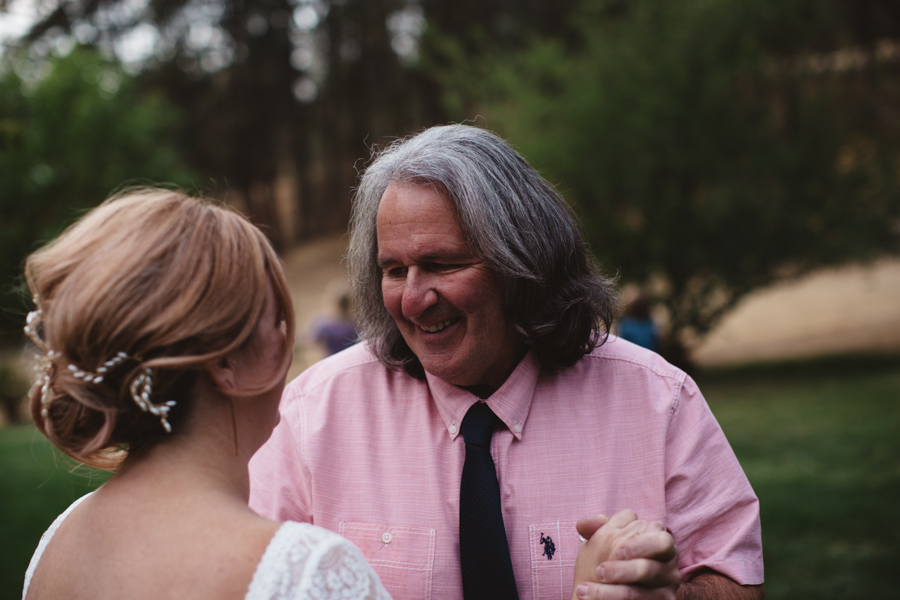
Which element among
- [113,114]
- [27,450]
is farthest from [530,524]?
[113,114]

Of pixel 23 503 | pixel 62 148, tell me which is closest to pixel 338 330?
pixel 23 503

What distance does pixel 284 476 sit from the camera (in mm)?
2082

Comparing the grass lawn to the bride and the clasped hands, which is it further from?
the clasped hands

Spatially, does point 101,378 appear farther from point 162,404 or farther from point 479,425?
point 479,425

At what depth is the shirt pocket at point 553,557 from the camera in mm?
1899

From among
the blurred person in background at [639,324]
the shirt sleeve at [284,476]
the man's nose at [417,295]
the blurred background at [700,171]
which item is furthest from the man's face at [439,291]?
the blurred person in background at [639,324]

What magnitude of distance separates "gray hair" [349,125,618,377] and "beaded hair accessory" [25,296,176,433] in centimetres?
91

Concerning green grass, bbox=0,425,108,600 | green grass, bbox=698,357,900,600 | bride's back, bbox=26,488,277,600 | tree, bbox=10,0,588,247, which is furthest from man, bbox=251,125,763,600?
tree, bbox=10,0,588,247

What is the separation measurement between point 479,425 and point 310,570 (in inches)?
32.6

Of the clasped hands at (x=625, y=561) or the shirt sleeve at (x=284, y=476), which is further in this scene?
the shirt sleeve at (x=284, y=476)

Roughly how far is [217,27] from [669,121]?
2052 centimetres

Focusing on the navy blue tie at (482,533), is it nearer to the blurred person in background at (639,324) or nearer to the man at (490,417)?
the man at (490,417)

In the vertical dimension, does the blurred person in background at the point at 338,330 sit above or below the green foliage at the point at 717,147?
below

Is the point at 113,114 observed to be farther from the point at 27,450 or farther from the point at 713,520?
the point at 713,520
